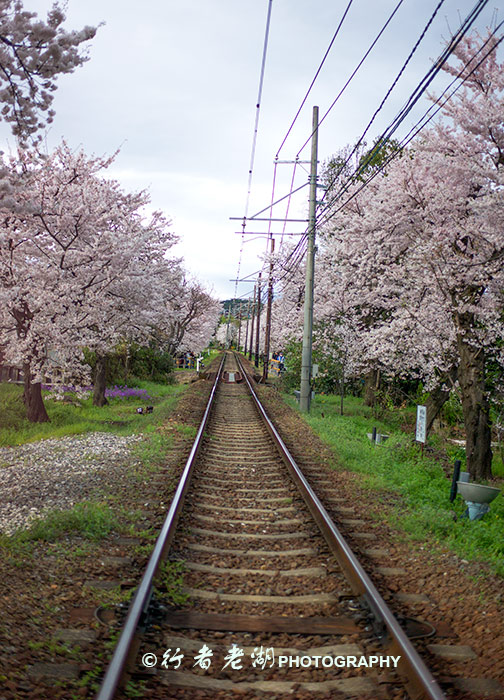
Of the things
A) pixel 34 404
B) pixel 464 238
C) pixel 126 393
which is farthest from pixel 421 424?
pixel 126 393

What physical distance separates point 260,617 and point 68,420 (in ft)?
41.1

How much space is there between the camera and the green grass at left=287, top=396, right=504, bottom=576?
6508 mm

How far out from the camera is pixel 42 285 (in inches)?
539

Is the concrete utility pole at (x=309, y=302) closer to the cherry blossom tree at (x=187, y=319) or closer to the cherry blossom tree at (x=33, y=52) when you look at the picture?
the cherry blossom tree at (x=33, y=52)

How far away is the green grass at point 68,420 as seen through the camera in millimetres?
13523

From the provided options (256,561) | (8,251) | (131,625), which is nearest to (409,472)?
(256,561)

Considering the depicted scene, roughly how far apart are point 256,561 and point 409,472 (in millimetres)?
5430

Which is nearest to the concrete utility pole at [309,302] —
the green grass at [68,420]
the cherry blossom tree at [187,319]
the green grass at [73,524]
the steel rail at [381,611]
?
the green grass at [68,420]

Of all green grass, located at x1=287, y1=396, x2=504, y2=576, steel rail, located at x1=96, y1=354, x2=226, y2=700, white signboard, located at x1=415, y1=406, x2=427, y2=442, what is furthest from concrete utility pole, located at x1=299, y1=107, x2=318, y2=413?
steel rail, located at x1=96, y1=354, x2=226, y2=700

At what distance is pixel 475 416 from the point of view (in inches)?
459

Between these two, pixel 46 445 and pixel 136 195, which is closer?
pixel 46 445

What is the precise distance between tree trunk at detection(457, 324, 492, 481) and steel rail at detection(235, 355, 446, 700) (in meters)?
5.52

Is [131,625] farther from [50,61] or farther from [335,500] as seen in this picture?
[50,61]

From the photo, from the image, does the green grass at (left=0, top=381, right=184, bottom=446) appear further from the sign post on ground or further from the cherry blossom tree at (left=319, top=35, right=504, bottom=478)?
the cherry blossom tree at (left=319, top=35, right=504, bottom=478)
